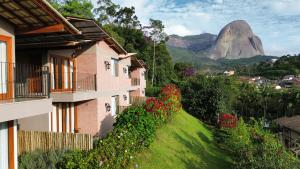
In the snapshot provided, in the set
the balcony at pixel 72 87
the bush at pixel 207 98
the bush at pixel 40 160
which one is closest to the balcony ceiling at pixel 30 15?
the bush at pixel 40 160

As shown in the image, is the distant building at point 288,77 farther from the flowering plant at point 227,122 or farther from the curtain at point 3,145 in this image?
the curtain at point 3,145

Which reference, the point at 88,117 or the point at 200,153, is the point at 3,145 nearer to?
the point at 88,117

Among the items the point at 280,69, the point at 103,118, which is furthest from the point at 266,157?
the point at 280,69

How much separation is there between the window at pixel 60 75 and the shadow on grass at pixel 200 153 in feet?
24.7

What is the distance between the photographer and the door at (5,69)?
10328 mm

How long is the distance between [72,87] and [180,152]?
734 centimetres

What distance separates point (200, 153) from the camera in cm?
2067

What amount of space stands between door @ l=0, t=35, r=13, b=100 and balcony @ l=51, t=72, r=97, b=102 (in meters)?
5.71

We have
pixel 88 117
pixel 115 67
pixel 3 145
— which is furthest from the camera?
pixel 115 67

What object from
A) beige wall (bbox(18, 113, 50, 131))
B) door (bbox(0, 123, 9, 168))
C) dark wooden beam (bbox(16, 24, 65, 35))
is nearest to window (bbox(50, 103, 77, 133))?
beige wall (bbox(18, 113, 50, 131))

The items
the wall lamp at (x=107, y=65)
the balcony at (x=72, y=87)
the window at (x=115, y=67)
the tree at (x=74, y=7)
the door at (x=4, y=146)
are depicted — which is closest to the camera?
the door at (x=4, y=146)

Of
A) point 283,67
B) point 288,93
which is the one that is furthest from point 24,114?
point 283,67

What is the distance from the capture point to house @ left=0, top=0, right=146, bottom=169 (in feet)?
34.2

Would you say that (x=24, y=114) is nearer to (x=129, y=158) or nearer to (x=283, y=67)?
(x=129, y=158)
